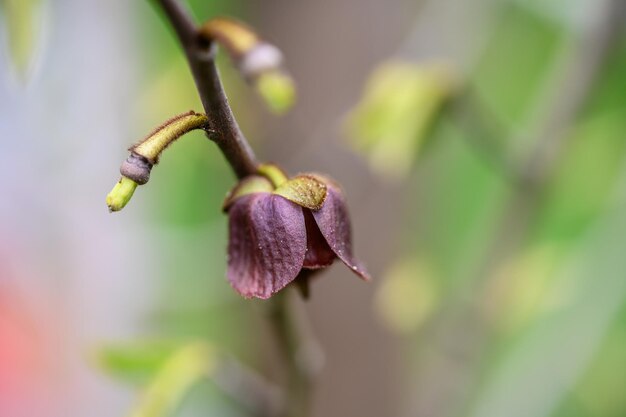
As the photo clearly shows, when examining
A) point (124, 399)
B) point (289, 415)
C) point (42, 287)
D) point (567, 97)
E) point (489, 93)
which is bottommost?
point (124, 399)

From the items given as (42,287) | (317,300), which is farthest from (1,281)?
(317,300)

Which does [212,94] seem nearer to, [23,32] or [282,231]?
[282,231]

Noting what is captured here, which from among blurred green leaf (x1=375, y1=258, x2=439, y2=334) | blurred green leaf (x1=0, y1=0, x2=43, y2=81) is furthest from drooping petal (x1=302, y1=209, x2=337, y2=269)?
blurred green leaf (x1=375, y1=258, x2=439, y2=334)

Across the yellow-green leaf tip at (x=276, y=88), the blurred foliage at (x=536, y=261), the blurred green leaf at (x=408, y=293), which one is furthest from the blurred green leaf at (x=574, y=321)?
the yellow-green leaf tip at (x=276, y=88)

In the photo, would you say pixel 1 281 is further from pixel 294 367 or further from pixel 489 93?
pixel 294 367

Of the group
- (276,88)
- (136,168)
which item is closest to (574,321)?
(276,88)

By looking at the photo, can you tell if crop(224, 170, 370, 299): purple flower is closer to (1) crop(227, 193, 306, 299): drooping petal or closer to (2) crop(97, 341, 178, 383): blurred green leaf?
(1) crop(227, 193, 306, 299): drooping petal
